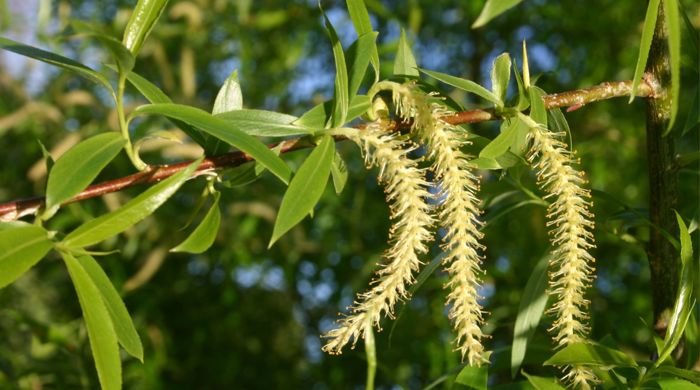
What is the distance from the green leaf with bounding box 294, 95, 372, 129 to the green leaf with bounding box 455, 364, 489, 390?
172 mm

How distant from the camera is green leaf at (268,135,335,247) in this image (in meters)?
0.45

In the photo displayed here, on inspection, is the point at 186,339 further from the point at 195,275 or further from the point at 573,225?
the point at 573,225

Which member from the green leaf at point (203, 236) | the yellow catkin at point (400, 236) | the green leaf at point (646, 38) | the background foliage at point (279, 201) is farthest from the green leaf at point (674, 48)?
the background foliage at point (279, 201)

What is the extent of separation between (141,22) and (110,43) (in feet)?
0.28

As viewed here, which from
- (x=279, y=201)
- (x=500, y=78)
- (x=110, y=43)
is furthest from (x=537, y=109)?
(x=279, y=201)

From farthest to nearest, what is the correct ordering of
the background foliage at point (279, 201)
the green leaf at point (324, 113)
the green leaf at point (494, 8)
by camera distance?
the background foliage at point (279, 201) < the green leaf at point (324, 113) < the green leaf at point (494, 8)

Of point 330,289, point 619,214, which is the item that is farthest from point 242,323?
point 619,214

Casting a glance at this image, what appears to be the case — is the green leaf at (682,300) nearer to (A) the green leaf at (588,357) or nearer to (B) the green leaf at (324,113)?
(A) the green leaf at (588,357)

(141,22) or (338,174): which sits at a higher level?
(141,22)

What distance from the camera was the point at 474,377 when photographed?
19.8 inches

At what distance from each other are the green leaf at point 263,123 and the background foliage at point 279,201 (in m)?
0.81

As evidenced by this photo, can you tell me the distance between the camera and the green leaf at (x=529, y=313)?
58cm

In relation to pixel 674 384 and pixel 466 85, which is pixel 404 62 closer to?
pixel 466 85

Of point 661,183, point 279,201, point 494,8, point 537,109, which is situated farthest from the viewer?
point 279,201
